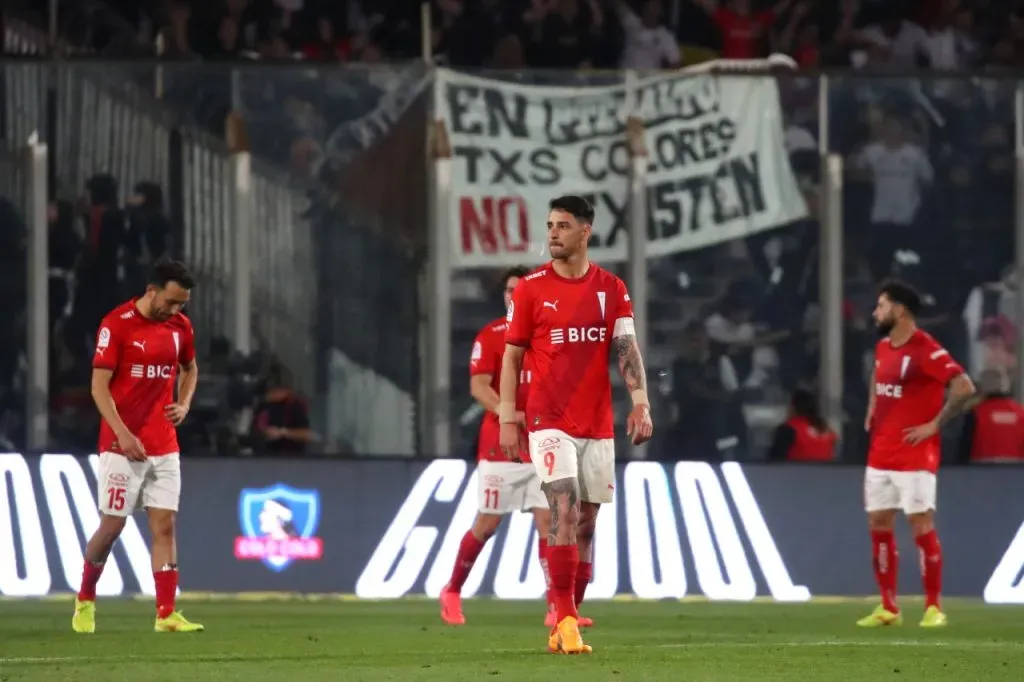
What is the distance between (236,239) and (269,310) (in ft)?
2.07

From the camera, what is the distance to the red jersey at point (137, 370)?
12.2 metres

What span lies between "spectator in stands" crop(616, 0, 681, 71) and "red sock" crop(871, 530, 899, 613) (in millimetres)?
7238

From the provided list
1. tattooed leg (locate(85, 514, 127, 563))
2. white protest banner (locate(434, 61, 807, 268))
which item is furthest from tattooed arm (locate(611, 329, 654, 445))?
white protest banner (locate(434, 61, 807, 268))

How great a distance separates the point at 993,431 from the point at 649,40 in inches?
203

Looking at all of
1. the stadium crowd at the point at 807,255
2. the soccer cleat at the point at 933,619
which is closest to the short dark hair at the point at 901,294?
the soccer cleat at the point at 933,619

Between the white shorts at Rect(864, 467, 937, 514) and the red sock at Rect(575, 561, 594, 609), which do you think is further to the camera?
the white shorts at Rect(864, 467, 937, 514)

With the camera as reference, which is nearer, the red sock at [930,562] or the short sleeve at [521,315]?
the short sleeve at [521,315]

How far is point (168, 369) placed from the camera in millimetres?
12422

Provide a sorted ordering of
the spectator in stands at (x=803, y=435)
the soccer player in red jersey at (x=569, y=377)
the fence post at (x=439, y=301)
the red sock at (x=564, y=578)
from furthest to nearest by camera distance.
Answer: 1. the fence post at (x=439, y=301)
2. the spectator in stands at (x=803, y=435)
3. the soccer player in red jersey at (x=569, y=377)
4. the red sock at (x=564, y=578)

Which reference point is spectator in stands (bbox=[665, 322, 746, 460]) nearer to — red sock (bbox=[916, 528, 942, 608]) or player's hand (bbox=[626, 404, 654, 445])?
red sock (bbox=[916, 528, 942, 608])

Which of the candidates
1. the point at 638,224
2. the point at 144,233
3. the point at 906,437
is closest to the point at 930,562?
the point at 906,437

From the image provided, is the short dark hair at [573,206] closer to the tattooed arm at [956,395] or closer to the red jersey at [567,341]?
the red jersey at [567,341]

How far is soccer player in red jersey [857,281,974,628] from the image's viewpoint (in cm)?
1359

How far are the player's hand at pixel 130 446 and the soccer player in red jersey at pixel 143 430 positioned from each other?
16 mm
